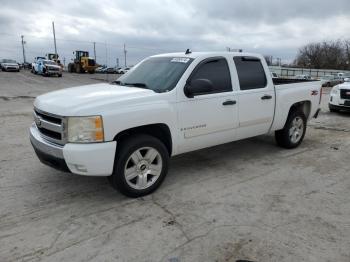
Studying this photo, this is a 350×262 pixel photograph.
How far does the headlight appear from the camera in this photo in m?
3.90

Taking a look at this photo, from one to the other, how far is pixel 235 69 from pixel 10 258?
157 inches

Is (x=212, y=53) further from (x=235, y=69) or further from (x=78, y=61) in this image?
(x=78, y=61)

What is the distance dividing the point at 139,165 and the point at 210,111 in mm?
1357

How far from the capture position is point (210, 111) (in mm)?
5016

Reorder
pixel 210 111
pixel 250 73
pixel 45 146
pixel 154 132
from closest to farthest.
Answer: pixel 45 146, pixel 154 132, pixel 210 111, pixel 250 73

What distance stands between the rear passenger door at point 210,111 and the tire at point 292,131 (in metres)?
1.64

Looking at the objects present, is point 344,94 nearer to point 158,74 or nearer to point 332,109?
point 332,109

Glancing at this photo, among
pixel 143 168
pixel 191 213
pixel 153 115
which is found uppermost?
pixel 153 115

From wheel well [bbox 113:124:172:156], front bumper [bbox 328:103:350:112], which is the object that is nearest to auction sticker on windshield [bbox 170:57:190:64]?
wheel well [bbox 113:124:172:156]

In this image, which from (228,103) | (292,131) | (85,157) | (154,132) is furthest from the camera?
(292,131)

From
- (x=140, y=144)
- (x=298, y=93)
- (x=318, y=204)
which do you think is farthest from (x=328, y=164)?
(x=140, y=144)

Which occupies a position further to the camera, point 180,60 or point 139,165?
point 180,60

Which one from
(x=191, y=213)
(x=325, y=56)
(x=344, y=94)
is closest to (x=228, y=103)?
(x=191, y=213)

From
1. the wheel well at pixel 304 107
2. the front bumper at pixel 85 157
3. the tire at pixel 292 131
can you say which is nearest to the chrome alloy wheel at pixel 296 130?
the tire at pixel 292 131
